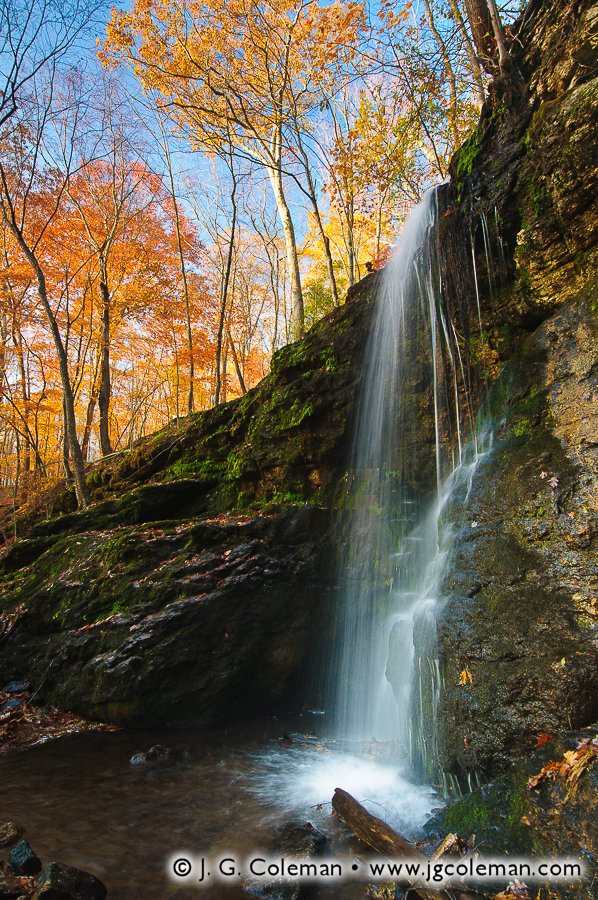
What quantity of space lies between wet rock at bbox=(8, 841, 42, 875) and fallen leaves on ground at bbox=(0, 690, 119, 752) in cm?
289

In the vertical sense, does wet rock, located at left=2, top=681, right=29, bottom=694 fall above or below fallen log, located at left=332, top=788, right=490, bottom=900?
below

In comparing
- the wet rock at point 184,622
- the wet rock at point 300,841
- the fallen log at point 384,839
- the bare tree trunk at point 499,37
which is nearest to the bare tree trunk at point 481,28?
the bare tree trunk at point 499,37

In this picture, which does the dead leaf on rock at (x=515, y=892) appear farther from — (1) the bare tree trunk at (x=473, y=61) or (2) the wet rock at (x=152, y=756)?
(1) the bare tree trunk at (x=473, y=61)

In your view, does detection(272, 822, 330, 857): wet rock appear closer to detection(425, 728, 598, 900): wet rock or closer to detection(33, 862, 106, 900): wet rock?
detection(425, 728, 598, 900): wet rock

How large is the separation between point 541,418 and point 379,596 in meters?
3.45

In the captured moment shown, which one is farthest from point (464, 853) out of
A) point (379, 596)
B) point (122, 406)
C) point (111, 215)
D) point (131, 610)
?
point (122, 406)

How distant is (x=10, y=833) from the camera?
3213 millimetres

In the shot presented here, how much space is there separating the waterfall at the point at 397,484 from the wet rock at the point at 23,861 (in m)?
3.64

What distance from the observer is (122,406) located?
28312 millimetres

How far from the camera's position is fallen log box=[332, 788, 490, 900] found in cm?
242

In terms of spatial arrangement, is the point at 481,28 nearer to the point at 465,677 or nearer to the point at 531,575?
the point at 531,575

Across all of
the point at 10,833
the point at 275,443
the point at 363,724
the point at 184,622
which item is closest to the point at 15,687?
the point at 184,622
